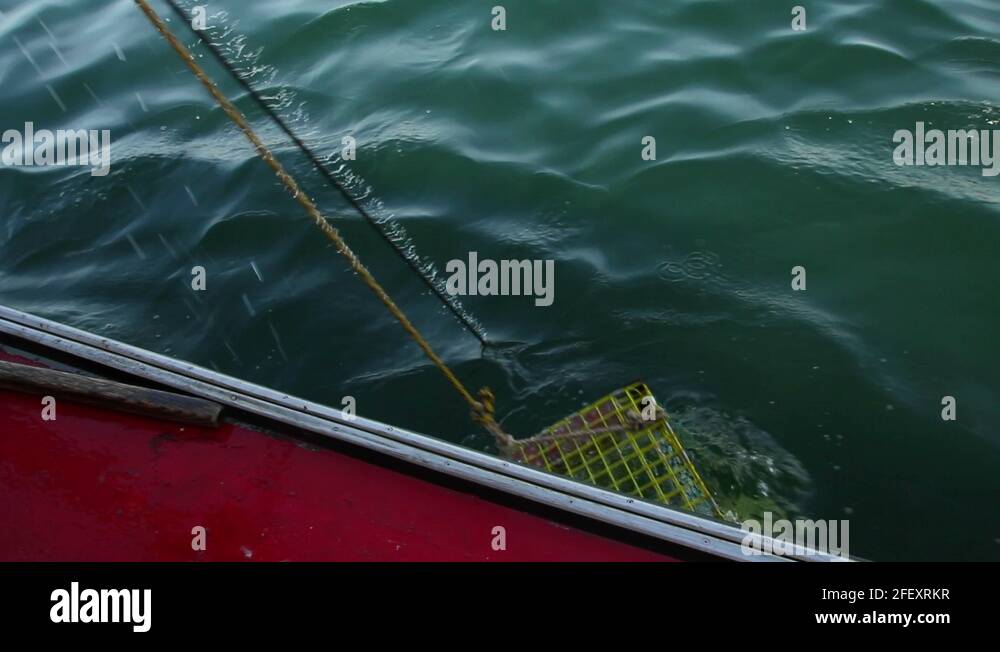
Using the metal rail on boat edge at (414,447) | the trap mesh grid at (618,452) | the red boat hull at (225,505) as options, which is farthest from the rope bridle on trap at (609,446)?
the red boat hull at (225,505)

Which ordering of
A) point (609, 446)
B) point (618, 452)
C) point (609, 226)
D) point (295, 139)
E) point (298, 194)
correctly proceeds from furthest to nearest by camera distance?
point (609, 226) < point (609, 446) < point (618, 452) < point (295, 139) < point (298, 194)

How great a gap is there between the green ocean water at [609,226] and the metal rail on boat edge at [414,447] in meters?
1.68

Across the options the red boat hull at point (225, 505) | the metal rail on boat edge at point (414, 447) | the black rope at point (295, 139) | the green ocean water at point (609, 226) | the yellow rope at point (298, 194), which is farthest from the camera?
the green ocean water at point (609, 226)

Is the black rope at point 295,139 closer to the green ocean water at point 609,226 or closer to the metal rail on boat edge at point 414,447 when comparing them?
the green ocean water at point 609,226

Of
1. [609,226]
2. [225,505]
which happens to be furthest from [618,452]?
[609,226]

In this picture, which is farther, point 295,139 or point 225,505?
point 295,139

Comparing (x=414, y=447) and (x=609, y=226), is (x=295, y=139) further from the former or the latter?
(x=609, y=226)

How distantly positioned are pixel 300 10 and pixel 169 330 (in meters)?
4.26

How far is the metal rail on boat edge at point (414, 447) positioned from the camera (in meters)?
2.95

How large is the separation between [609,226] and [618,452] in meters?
2.32

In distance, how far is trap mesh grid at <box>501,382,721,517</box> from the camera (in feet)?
13.6

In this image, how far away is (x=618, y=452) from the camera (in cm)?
427

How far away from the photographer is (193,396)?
11.7 ft
